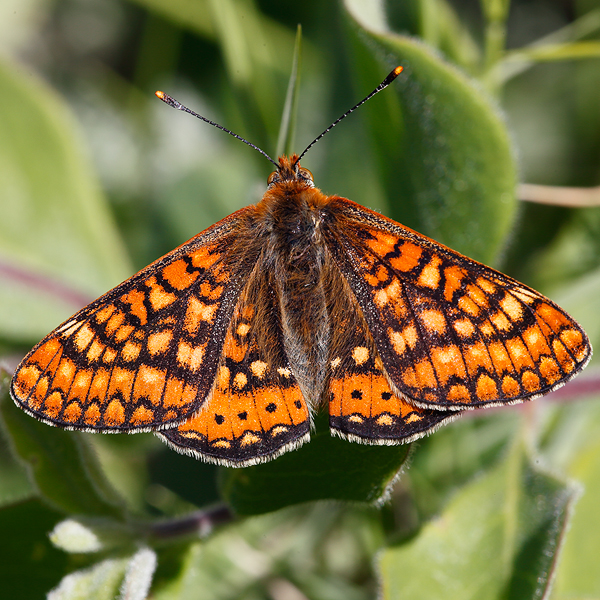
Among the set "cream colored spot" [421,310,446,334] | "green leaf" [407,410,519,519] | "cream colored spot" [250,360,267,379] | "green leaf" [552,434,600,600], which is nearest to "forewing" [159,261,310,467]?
"cream colored spot" [250,360,267,379]

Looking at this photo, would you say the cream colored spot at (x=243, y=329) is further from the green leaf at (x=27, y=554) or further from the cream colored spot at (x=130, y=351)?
the green leaf at (x=27, y=554)

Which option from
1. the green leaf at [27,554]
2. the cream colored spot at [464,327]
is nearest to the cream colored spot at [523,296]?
the cream colored spot at [464,327]

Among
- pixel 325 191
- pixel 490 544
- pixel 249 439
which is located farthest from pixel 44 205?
pixel 490 544

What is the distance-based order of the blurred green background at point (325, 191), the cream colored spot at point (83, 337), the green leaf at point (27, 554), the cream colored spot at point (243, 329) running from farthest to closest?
1. the green leaf at point (27, 554)
2. the blurred green background at point (325, 191)
3. the cream colored spot at point (243, 329)
4. the cream colored spot at point (83, 337)

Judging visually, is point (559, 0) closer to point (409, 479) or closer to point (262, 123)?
point (262, 123)

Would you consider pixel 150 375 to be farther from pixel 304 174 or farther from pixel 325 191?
pixel 325 191
